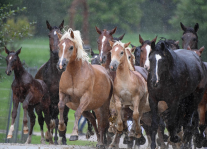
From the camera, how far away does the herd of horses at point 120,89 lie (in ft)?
21.8

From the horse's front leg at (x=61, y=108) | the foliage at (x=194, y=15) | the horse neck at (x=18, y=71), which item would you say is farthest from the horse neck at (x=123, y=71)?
the foliage at (x=194, y=15)

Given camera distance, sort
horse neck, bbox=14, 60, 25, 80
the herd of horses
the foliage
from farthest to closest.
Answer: the foliage → horse neck, bbox=14, 60, 25, 80 → the herd of horses

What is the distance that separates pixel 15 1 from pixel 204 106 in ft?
52.0

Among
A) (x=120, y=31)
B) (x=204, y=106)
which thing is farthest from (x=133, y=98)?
(x=120, y=31)

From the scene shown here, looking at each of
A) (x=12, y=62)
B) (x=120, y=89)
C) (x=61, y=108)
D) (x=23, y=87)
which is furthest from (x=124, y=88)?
(x=12, y=62)

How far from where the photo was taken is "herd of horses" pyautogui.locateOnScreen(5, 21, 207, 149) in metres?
6.65

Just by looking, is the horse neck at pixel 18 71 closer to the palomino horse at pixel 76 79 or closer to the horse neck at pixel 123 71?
the palomino horse at pixel 76 79

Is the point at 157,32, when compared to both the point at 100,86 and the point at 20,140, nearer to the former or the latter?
the point at 20,140

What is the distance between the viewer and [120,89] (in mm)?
7461

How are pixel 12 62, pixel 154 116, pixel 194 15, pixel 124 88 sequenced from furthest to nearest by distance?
1. pixel 194 15
2. pixel 12 62
3. pixel 124 88
4. pixel 154 116

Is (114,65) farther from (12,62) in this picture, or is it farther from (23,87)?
(12,62)

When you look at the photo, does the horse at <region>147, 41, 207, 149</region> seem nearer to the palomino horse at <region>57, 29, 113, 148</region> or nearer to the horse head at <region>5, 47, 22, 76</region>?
the palomino horse at <region>57, 29, 113, 148</region>

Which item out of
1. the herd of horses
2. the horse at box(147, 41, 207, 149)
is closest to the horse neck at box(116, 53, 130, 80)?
the herd of horses

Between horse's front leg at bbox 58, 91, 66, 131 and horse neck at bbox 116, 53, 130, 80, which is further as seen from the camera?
horse neck at bbox 116, 53, 130, 80
